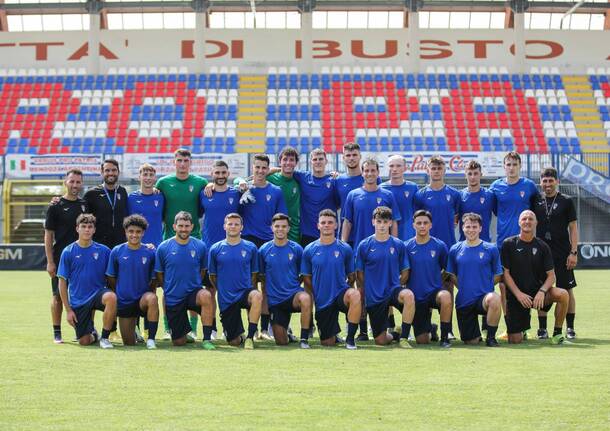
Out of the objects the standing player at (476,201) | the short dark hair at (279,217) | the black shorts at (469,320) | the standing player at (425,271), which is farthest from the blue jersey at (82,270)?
the standing player at (476,201)

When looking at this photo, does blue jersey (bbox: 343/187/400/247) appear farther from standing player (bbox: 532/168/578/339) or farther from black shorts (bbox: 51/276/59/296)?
black shorts (bbox: 51/276/59/296)

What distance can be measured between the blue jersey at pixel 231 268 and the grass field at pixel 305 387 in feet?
1.76

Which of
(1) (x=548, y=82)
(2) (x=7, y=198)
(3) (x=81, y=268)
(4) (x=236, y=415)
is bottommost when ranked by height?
(4) (x=236, y=415)

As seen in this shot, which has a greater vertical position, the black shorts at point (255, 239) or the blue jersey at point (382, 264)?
the black shorts at point (255, 239)

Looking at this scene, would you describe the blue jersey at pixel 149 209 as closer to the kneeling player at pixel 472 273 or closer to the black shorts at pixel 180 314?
the black shorts at pixel 180 314

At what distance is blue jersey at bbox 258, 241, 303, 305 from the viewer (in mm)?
9055

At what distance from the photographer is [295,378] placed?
268 inches

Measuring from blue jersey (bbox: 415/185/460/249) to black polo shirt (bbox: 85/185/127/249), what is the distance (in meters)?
3.02

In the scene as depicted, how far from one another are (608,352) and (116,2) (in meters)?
28.1

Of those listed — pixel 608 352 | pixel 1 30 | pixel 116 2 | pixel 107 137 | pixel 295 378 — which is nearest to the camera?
pixel 295 378

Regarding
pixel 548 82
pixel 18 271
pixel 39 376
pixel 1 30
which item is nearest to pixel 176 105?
pixel 1 30

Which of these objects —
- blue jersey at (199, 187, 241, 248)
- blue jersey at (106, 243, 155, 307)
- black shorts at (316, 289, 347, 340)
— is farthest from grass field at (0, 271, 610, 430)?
blue jersey at (199, 187, 241, 248)

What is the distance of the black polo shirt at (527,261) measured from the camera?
9.38 m

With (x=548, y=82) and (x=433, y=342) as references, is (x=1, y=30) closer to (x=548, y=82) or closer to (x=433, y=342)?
(x=548, y=82)
